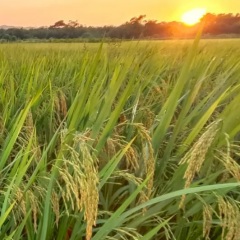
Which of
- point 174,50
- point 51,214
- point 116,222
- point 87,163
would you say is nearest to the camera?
point 87,163

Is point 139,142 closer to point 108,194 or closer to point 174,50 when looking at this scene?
point 108,194

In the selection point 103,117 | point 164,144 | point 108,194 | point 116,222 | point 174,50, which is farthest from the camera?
point 174,50

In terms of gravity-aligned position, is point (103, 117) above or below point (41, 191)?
above

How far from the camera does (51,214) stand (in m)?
1.10

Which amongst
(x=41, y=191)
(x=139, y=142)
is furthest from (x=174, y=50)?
(x=41, y=191)

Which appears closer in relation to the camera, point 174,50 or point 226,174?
point 226,174

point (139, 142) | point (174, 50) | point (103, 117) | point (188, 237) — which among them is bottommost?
Result: point (174, 50)

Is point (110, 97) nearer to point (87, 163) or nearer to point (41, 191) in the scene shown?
point (41, 191)

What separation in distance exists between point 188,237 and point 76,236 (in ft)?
1.14

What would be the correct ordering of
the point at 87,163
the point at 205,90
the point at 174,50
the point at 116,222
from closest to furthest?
the point at 87,163 < the point at 116,222 < the point at 205,90 < the point at 174,50

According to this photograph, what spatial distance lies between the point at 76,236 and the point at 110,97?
0.41 m

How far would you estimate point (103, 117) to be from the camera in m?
1.26

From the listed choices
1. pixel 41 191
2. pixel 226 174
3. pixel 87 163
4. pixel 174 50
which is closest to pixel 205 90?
pixel 226 174

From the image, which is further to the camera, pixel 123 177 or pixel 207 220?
pixel 123 177
